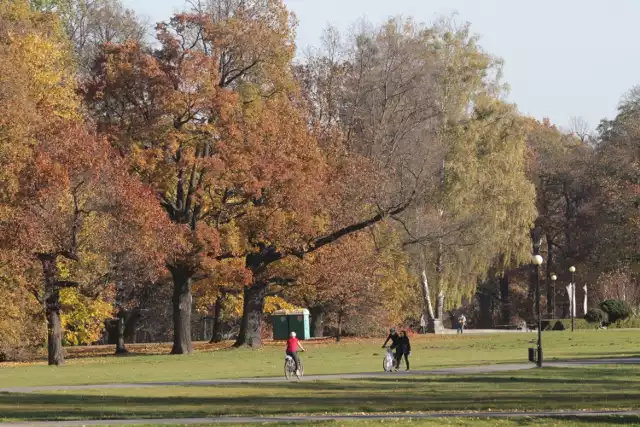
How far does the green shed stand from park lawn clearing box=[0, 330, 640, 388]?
7.31 meters

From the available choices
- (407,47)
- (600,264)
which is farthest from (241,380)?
(600,264)

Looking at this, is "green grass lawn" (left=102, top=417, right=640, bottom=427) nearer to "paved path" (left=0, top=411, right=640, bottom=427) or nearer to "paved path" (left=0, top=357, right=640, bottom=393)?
"paved path" (left=0, top=411, right=640, bottom=427)

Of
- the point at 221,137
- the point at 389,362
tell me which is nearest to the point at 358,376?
the point at 389,362

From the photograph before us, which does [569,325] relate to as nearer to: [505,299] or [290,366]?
[505,299]

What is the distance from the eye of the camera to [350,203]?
6456 cm

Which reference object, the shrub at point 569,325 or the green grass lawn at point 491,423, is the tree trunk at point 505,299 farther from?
the green grass lawn at point 491,423

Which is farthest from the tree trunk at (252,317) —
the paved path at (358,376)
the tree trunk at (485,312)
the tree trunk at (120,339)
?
the tree trunk at (485,312)

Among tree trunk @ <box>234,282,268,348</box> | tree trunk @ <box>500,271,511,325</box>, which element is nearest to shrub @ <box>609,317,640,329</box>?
tree trunk @ <box>234,282,268,348</box>

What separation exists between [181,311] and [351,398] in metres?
32.9

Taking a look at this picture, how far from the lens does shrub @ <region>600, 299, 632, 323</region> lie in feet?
266

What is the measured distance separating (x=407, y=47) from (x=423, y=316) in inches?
1016

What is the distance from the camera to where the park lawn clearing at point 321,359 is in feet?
142

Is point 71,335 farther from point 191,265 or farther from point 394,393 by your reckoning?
point 394,393

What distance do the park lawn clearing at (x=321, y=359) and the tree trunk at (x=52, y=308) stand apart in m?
0.94
